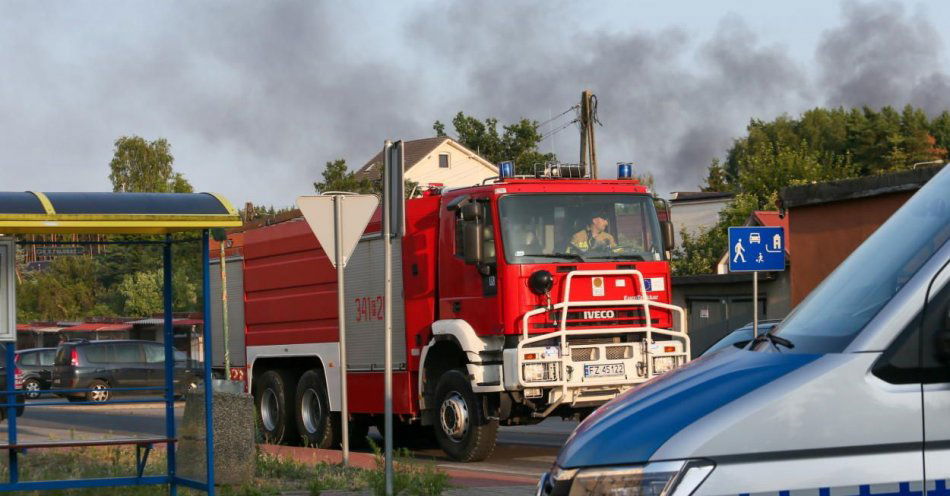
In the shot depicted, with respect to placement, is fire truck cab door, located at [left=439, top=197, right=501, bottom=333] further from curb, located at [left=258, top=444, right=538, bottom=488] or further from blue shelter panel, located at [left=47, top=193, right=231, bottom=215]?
blue shelter panel, located at [left=47, top=193, right=231, bottom=215]

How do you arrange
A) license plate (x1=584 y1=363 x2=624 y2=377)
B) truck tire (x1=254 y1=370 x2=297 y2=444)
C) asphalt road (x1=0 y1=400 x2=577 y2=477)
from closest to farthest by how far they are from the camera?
asphalt road (x1=0 y1=400 x2=577 y2=477)
license plate (x1=584 y1=363 x2=624 y2=377)
truck tire (x1=254 y1=370 x2=297 y2=444)

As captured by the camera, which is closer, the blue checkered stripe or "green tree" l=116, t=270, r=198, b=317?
the blue checkered stripe

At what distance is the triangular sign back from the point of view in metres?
12.5

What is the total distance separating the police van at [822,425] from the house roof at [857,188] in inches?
711

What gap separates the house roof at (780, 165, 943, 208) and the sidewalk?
1026 centimetres

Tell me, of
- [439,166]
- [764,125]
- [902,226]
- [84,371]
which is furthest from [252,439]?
[764,125]

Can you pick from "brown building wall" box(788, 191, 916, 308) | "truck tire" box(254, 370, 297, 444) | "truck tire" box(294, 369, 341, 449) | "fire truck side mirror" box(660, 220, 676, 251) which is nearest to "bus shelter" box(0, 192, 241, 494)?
"fire truck side mirror" box(660, 220, 676, 251)

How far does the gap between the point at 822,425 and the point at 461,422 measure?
11.9 m

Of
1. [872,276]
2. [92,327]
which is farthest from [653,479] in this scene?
[92,327]

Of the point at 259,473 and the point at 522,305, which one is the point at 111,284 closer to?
the point at 259,473

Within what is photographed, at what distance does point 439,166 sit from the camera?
88.6m

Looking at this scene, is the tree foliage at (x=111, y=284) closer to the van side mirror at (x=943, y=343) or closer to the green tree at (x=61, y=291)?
the green tree at (x=61, y=291)

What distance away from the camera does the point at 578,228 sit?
603 inches

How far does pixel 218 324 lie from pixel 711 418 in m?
18.3
